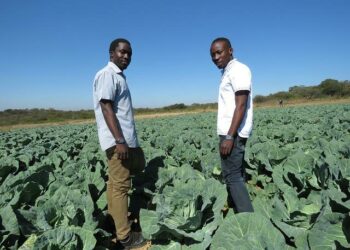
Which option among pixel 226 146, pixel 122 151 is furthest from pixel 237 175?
pixel 122 151

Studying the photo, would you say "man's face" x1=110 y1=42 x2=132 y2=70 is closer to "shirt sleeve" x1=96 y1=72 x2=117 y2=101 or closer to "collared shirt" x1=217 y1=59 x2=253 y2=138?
"shirt sleeve" x1=96 y1=72 x2=117 y2=101

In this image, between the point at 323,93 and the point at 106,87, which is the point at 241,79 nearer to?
the point at 106,87

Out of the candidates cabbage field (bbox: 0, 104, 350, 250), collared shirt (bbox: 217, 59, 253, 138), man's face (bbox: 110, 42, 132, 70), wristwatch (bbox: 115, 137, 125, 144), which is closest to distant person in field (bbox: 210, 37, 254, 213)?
collared shirt (bbox: 217, 59, 253, 138)

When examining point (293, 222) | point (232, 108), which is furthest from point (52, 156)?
point (293, 222)

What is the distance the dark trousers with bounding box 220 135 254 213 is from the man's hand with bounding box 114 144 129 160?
0.94 metres

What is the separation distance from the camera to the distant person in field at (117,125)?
3.23m

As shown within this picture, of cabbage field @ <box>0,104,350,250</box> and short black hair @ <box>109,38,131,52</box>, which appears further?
short black hair @ <box>109,38,131,52</box>

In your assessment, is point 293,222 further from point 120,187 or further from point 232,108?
point 120,187

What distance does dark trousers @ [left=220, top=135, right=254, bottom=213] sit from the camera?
10.4 ft

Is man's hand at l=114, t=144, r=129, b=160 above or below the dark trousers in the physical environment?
above

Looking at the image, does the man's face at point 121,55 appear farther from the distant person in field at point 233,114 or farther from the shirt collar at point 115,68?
the distant person in field at point 233,114

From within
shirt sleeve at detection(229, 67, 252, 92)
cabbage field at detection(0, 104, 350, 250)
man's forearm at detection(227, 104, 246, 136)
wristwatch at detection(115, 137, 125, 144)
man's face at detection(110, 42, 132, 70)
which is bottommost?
cabbage field at detection(0, 104, 350, 250)

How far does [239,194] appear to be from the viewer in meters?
3.24

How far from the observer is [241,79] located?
302 cm
